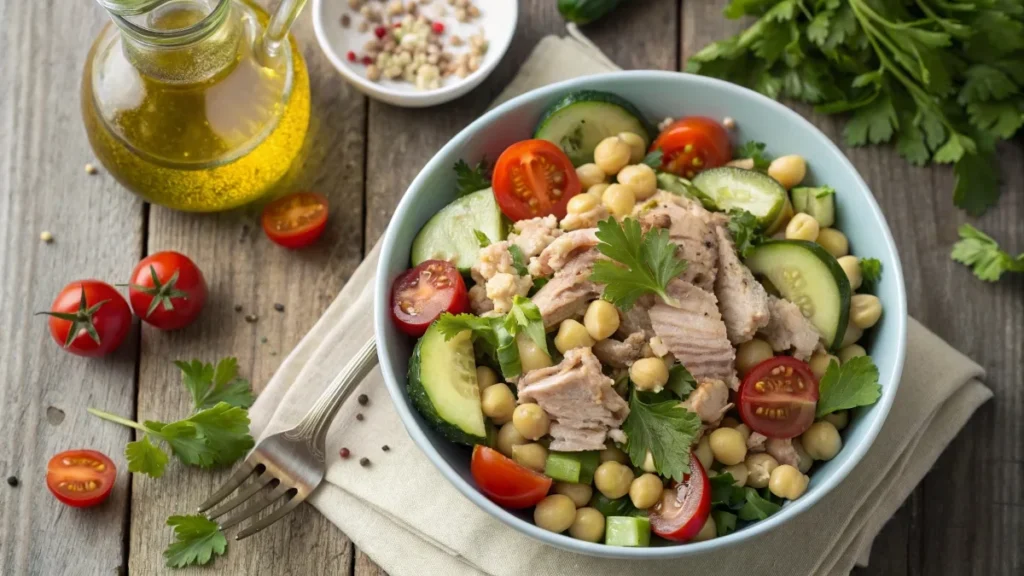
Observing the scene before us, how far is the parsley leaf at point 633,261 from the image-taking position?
10.4 ft

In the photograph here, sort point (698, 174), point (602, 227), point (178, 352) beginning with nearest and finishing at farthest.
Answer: point (602, 227), point (698, 174), point (178, 352)

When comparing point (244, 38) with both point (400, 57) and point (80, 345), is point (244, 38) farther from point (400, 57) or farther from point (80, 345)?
point (80, 345)

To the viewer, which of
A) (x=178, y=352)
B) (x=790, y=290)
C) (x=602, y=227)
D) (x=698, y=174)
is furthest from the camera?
(x=178, y=352)

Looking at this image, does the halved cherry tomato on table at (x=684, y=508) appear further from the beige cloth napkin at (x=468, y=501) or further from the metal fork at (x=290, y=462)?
the metal fork at (x=290, y=462)

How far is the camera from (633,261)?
320cm

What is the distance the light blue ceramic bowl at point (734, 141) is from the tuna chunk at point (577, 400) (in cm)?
33

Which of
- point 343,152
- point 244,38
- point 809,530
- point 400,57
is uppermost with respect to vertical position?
point 244,38

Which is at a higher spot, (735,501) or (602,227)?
(602,227)

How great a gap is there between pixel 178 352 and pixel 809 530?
2696 millimetres

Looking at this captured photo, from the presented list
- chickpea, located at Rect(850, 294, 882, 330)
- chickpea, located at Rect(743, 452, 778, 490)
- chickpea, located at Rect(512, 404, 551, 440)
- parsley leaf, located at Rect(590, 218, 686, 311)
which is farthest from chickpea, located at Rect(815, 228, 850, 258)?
chickpea, located at Rect(512, 404, 551, 440)

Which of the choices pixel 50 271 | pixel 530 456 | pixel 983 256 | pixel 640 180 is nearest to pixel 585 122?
pixel 640 180

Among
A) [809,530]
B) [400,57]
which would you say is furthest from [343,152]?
[809,530]

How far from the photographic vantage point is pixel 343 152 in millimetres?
4332

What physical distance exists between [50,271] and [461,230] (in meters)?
1.91
